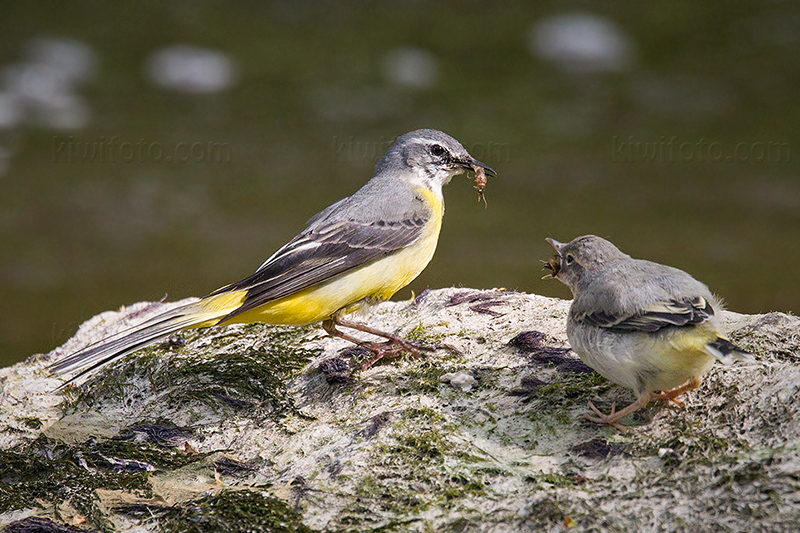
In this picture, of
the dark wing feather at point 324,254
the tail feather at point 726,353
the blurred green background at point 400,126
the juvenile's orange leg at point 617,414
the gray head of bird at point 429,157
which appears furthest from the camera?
the blurred green background at point 400,126

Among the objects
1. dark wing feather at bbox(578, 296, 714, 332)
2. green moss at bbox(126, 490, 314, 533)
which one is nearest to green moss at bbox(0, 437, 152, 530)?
green moss at bbox(126, 490, 314, 533)

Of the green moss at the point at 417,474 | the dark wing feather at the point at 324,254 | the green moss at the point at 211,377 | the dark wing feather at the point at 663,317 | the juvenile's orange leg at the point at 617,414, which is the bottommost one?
the green moss at the point at 417,474

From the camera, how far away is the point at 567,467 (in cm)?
474

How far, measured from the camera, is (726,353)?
4309mm

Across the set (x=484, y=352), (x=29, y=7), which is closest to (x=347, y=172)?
(x=29, y=7)

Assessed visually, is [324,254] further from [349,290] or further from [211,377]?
[211,377]

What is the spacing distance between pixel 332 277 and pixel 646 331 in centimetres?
273

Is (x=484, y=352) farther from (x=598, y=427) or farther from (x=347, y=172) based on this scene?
(x=347, y=172)

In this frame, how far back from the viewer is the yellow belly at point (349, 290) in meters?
6.38

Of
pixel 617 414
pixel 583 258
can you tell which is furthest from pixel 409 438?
pixel 583 258

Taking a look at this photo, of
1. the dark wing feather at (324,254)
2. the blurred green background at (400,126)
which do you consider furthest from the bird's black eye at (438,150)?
the blurred green background at (400,126)

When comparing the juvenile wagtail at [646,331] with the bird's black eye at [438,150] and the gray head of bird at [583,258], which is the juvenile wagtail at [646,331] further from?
the bird's black eye at [438,150]

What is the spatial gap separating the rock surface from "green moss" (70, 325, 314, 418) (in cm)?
2

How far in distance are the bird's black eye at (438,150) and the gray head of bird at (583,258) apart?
7.20ft
